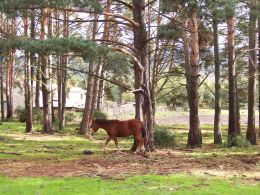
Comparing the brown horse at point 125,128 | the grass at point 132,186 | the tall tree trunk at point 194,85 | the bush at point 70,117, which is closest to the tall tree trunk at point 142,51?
the brown horse at point 125,128

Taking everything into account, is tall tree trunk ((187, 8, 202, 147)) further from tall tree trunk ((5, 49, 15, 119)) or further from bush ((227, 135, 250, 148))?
tall tree trunk ((5, 49, 15, 119))

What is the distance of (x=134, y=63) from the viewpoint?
16781 mm

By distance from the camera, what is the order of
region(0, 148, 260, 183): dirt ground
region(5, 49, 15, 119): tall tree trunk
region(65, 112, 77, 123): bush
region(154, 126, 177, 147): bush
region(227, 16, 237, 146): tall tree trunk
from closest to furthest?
region(0, 148, 260, 183): dirt ground < region(154, 126, 177, 147): bush < region(227, 16, 237, 146): tall tree trunk < region(65, 112, 77, 123): bush < region(5, 49, 15, 119): tall tree trunk

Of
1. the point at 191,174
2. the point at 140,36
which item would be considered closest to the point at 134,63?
the point at 140,36

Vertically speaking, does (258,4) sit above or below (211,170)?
above

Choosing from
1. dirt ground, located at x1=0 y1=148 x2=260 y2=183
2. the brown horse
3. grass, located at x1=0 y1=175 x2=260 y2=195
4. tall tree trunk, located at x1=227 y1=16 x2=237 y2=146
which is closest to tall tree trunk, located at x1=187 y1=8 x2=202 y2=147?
tall tree trunk, located at x1=227 y1=16 x2=237 y2=146

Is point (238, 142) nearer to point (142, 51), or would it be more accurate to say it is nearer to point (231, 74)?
point (231, 74)

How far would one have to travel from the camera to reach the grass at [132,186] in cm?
1013

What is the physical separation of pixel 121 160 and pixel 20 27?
88.4 ft

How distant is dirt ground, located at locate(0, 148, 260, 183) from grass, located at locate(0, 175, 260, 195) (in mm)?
667

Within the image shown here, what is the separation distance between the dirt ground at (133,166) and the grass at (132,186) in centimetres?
67

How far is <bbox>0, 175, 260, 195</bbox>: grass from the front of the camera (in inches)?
399

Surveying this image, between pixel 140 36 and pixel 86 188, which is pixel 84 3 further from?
pixel 86 188

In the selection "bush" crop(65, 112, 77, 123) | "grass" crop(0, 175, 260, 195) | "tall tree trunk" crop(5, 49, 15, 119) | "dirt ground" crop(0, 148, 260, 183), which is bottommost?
"grass" crop(0, 175, 260, 195)
